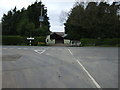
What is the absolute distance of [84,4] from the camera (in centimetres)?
4697

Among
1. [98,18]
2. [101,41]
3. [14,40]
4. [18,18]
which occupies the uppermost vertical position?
[18,18]

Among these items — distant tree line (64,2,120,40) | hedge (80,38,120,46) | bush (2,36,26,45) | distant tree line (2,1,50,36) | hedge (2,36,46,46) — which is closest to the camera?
distant tree line (64,2,120,40)

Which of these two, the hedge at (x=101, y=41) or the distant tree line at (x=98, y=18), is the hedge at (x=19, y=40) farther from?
the hedge at (x=101, y=41)

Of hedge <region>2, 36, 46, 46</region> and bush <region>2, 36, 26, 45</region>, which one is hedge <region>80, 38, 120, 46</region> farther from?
bush <region>2, 36, 26, 45</region>

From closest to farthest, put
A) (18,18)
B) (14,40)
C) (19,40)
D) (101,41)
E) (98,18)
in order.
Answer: (19,40), (98,18), (14,40), (101,41), (18,18)

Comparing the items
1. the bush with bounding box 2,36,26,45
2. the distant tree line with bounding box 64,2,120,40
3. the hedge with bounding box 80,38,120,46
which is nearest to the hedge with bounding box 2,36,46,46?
the bush with bounding box 2,36,26,45

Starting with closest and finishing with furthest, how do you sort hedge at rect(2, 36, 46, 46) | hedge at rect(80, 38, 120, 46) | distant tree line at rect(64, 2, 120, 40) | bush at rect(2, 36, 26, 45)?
distant tree line at rect(64, 2, 120, 40), hedge at rect(2, 36, 46, 46), bush at rect(2, 36, 26, 45), hedge at rect(80, 38, 120, 46)

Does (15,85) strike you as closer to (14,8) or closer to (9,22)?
(9,22)

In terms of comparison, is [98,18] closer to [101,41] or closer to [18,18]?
[101,41]

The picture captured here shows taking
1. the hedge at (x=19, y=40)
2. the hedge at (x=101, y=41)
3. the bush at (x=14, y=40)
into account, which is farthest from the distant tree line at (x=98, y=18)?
the bush at (x=14, y=40)

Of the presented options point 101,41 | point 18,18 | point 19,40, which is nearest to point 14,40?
point 19,40

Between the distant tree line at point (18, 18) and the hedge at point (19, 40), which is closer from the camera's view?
the hedge at point (19, 40)

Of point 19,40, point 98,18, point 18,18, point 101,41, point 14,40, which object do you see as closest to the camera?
point 19,40

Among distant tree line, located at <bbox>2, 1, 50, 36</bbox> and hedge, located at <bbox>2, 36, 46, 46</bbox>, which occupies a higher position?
distant tree line, located at <bbox>2, 1, 50, 36</bbox>
